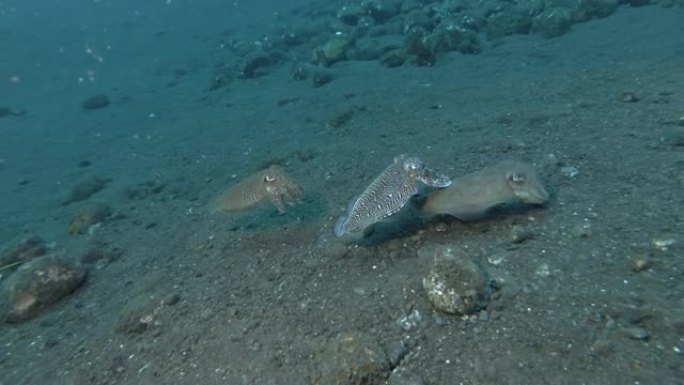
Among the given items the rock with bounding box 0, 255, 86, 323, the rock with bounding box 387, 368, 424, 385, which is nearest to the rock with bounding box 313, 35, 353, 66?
the rock with bounding box 0, 255, 86, 323

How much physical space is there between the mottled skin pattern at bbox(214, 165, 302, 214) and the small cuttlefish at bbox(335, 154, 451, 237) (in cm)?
113

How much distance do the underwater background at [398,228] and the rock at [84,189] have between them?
0.17 feet

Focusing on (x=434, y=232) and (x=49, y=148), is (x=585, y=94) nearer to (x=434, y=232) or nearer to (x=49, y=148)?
(x=434, y=232)

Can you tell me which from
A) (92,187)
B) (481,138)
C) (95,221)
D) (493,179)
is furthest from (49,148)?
(493,179)

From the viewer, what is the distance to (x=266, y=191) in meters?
5.63

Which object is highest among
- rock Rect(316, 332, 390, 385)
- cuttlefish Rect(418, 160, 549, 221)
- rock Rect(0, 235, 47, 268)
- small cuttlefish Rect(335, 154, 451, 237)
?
small cuttlefish Rect(335, 154, 451, 237)

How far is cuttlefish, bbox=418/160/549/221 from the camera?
186 inches

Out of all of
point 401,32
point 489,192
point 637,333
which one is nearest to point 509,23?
point 401,32

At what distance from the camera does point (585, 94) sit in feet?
27.3

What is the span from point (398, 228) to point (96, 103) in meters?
19.8

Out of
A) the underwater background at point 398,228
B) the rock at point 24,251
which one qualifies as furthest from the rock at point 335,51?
the rock at point 24,251

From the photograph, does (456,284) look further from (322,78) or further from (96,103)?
(96,103)

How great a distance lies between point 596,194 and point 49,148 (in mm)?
17741

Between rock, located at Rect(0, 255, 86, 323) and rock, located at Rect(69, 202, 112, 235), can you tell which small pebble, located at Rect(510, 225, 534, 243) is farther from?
rock, located at Rect(69, 202, 112, 235)
